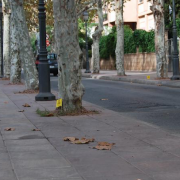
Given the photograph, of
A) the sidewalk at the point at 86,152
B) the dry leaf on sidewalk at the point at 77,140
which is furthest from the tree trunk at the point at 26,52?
the dry leaf on sidewalk at the point at 77,140

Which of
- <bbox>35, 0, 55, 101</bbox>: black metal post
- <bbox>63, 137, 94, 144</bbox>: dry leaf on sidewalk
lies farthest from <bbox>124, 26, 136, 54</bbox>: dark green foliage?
<bbox>63, 137, 94, 144</bbox>: dry leaf on sidewalk

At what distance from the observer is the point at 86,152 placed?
6.62 meters

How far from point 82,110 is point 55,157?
471 centimetres

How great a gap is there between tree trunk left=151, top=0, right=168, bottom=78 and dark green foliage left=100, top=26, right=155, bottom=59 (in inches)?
593

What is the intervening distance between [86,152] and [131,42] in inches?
1572

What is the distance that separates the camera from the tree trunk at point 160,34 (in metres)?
25.2

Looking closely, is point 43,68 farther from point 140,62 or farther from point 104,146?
point 140,62

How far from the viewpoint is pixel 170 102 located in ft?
47.2

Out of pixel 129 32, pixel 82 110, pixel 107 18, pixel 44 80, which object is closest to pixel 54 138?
pixel 82 110

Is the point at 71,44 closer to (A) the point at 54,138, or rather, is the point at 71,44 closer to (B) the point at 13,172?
(A) the point at 54,138

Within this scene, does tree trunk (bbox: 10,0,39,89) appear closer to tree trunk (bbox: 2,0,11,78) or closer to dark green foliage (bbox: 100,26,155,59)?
tree trunk (bbox: 2,0,11,78)

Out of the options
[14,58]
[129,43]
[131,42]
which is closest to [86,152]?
[14,58]

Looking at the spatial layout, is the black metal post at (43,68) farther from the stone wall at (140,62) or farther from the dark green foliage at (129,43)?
the dark green foliage at (129,43)

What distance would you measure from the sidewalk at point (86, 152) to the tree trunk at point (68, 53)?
888mm
